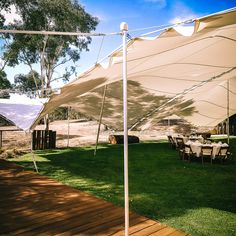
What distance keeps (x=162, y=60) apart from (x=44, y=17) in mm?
16605

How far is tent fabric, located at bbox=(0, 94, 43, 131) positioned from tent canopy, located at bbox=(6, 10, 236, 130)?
0.95 m

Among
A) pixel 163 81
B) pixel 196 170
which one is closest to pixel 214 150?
pixel 196 170

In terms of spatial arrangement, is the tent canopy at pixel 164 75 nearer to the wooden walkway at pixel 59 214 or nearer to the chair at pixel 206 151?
the chair at pixel 206 151

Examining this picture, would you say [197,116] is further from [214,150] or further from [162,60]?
[162,60]

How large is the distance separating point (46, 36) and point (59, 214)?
60.4 feet

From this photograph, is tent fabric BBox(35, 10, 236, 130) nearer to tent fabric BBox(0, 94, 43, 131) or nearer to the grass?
tent fabric BBox(0, 94, 43, 131)

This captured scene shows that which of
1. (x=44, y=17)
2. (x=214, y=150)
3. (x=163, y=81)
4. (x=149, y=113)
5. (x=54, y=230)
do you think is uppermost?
(x=44, y=17)

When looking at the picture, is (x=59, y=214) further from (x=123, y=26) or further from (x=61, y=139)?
(x=61, y=139)

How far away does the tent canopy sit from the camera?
4.33m

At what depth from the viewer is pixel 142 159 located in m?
11.3

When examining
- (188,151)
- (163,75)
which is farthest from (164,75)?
(188,151)

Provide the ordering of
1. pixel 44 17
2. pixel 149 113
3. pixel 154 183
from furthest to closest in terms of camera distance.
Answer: pixel 44 17 → pixel 149 113 → pixel 154 183

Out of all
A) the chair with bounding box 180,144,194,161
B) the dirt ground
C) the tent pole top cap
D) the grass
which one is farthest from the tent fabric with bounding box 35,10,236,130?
the dirt ground

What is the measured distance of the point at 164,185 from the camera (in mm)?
7047
